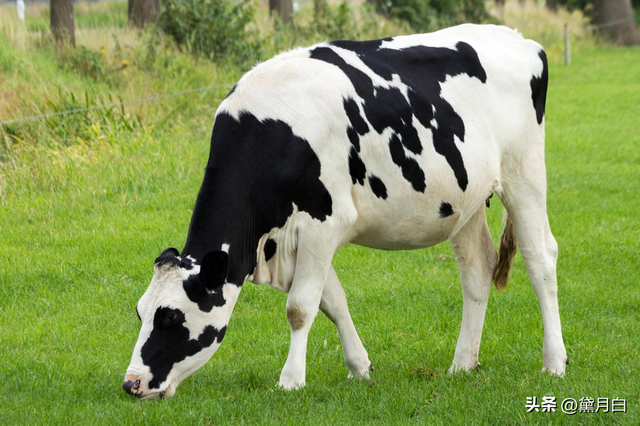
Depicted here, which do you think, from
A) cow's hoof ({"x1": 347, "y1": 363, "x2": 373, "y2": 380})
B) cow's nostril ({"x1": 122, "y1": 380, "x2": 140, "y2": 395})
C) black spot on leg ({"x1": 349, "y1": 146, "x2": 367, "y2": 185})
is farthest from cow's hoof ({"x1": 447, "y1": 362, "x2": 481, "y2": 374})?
cow's nostril ({"x1": 122, "y1": 380, "x2": 140, "y2": 395})

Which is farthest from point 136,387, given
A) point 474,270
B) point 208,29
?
point 208,29

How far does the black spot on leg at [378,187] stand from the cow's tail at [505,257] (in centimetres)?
138

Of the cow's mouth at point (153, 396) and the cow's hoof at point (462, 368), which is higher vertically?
the cow's mouth at point (153, 396)

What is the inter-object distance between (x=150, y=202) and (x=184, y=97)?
4133 millimetres

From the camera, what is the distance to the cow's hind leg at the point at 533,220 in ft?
18.6

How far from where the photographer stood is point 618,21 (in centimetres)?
3066

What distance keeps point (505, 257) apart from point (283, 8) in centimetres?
1723

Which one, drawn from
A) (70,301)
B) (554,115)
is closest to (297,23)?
(554,115)

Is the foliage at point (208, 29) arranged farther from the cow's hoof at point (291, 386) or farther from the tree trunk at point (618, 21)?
the tree trunk at point (618, 21)

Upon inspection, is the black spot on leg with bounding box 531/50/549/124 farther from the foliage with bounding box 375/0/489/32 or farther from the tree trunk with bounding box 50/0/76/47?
the foliage with bounding box 375/0/489/32

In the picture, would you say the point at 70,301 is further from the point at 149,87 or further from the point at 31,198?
the point at 149,87

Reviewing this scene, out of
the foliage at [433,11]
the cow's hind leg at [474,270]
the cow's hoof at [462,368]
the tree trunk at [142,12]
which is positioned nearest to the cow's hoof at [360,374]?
the cow's hoof at [462,368]

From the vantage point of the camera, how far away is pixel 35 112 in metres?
11.8

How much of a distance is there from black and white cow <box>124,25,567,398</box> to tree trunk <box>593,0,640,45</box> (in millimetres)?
26642
